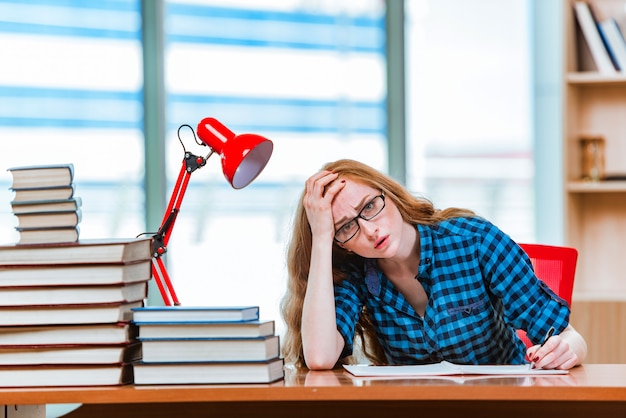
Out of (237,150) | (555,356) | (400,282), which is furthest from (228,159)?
(555,356)

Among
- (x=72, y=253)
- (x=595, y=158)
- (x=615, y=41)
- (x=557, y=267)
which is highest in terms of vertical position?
(x=615, y=41)

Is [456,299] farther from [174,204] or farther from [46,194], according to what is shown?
[46,194]

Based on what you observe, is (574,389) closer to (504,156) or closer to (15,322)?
(15,322)

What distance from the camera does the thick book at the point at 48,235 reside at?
4.81 feet

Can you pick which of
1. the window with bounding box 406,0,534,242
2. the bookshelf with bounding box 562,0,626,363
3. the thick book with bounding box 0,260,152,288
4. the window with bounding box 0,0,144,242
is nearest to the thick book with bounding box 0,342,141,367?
the thick book with bounding box 0,260,152,288

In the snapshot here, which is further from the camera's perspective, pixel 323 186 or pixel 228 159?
pixel 323 186

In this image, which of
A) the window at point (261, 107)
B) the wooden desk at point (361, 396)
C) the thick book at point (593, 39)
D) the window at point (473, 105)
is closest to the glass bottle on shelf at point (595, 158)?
the thick book at point (593, 39)

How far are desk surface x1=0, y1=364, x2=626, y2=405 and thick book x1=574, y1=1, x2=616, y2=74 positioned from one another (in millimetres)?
2491

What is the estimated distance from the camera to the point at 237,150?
5.33 ft

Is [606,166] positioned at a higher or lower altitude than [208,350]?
higher

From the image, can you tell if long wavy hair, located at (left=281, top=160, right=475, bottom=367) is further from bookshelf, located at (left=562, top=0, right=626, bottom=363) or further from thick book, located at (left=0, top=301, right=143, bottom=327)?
bookshelf, located at (left=562, top=0, right=626, bottom=363)

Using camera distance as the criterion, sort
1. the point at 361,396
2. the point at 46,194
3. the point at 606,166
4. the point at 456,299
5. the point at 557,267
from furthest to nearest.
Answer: the point at 606,166 < the point at 557,267 < the point at 456,299 < the point at 46,194 < the point at 361,396

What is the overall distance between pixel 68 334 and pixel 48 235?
0.61 feet

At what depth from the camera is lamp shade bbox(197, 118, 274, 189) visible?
5.32 feet
